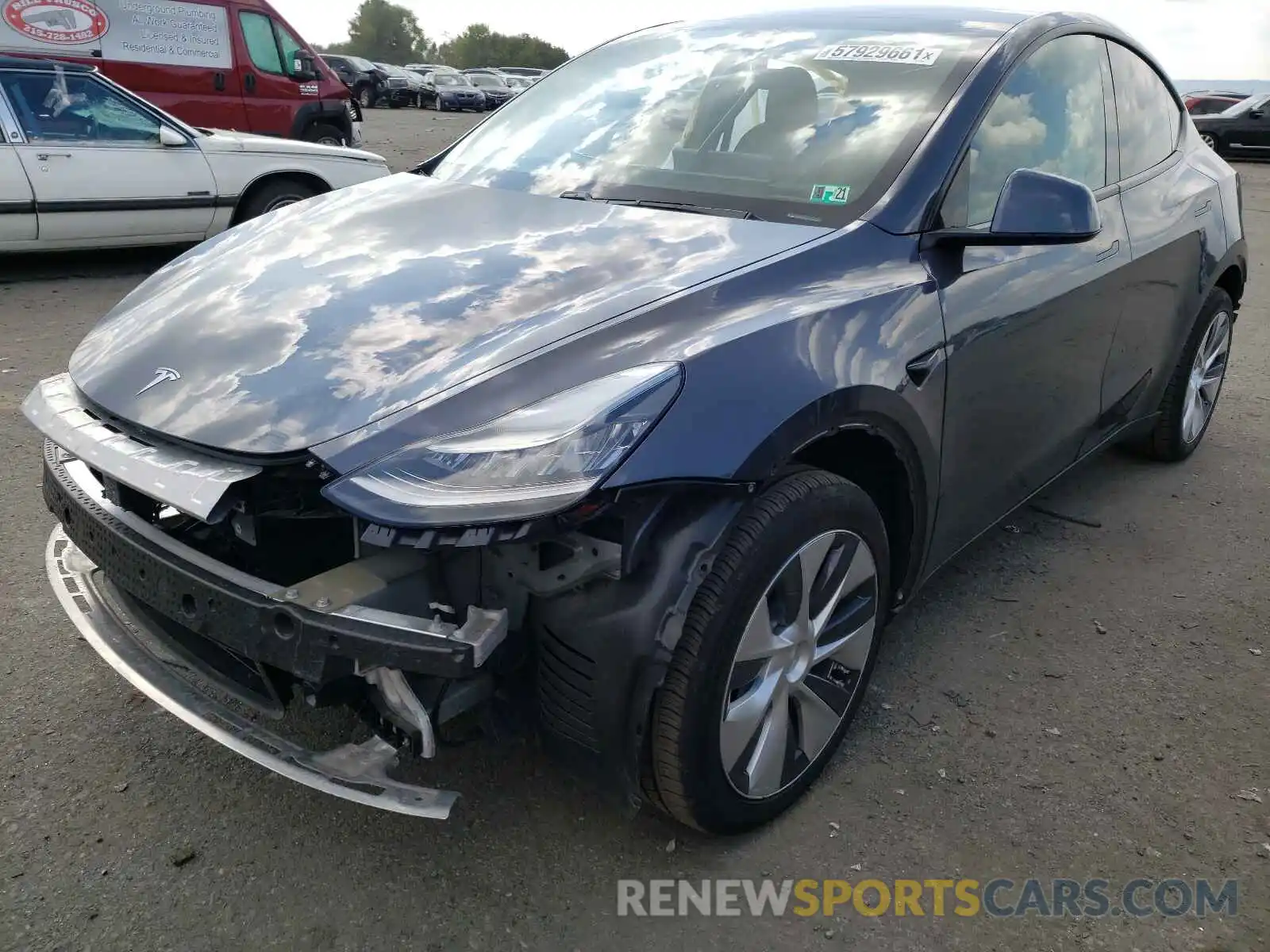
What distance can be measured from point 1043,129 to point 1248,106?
23.1 m

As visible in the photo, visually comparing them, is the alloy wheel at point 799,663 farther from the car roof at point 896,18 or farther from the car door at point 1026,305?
→ the car roof at point 896,18

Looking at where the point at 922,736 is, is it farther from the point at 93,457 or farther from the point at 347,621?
the point at 93,457

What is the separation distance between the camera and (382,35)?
297 feet

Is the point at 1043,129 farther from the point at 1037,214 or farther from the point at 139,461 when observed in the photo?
the point at 139,461

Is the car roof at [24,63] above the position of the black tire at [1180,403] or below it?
above

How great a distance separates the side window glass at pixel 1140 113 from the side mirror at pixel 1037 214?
1.09 metres

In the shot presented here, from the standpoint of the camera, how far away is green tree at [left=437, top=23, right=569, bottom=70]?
8150cm

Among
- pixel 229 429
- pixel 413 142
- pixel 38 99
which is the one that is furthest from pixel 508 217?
pixel 413 142

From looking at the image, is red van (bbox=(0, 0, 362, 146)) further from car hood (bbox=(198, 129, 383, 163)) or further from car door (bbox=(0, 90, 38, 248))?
car door (bbox=(0, 90, 38, 248))

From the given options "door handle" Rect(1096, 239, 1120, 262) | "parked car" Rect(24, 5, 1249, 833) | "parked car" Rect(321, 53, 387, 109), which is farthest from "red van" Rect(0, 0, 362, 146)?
"parked car" Rect(321, 53, 387, 109)

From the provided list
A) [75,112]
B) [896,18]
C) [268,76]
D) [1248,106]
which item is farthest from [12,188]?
[1248,106]

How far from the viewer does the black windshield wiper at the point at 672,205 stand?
2.54 m

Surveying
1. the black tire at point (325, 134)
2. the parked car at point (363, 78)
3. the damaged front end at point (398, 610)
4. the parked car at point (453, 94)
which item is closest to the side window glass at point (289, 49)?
the black tire at point (325, 134)

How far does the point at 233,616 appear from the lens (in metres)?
1.83
